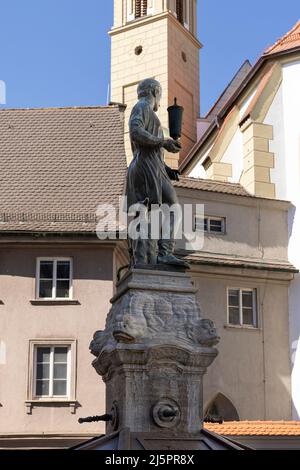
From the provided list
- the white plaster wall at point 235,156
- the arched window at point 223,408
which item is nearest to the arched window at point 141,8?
the white plaster wall at point 235,156

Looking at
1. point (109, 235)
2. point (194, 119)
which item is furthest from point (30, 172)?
point (194, 119)

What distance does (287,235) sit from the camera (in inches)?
1142

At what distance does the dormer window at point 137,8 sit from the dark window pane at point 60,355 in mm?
28723

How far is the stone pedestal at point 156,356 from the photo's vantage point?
10055 millimetres

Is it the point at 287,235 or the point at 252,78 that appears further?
the point at 252,78

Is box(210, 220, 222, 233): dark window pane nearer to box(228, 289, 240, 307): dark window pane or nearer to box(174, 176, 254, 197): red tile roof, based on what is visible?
box(174, 176, 254, 197): red tile roof

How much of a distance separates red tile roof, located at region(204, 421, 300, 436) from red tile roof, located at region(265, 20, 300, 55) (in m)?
12.4

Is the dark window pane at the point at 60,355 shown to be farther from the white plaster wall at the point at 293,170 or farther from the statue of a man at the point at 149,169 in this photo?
the statue of a man at the point at 149,169

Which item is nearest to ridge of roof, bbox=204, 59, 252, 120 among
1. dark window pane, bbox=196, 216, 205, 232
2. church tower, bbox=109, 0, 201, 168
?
church tower, bbox=109, 0, 201, 168

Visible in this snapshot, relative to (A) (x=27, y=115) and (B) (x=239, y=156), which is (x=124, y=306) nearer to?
(A) (x=27, y=115)

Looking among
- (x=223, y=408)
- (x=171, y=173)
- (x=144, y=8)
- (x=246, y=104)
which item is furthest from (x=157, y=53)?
(x=171, y=173)

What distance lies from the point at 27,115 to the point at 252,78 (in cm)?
736
